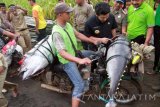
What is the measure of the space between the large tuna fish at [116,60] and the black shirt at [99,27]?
529mm

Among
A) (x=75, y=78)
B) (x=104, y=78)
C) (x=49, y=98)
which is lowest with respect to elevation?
(x=49, y=98)

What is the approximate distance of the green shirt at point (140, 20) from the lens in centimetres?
599

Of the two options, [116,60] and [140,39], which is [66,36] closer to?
[116,60]

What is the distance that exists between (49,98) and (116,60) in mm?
2201

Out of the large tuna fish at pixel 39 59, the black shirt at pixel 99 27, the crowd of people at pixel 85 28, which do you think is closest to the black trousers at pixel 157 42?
the crowd of people at pixel 85 28

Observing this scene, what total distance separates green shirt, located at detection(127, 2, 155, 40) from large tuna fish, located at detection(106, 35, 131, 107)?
101 centimetres

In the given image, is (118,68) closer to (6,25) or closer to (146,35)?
(146,35)

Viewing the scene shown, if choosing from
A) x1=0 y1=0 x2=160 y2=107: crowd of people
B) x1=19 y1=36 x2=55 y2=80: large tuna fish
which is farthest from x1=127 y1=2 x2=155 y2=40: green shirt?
x1=19 y1=36 x2=55 y2=80: large tuna fish

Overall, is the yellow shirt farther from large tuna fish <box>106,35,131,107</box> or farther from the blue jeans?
large tuna fish <box>106,35,131,107</box>

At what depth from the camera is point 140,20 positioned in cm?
611

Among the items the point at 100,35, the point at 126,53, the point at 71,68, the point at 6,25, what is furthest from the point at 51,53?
the point at 6,25

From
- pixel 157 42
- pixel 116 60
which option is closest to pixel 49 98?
pixel 116 60

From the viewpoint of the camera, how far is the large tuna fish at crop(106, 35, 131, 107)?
446cm

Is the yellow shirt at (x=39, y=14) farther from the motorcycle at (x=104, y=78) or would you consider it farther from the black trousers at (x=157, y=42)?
the black trousers at (x=157, y=42)
